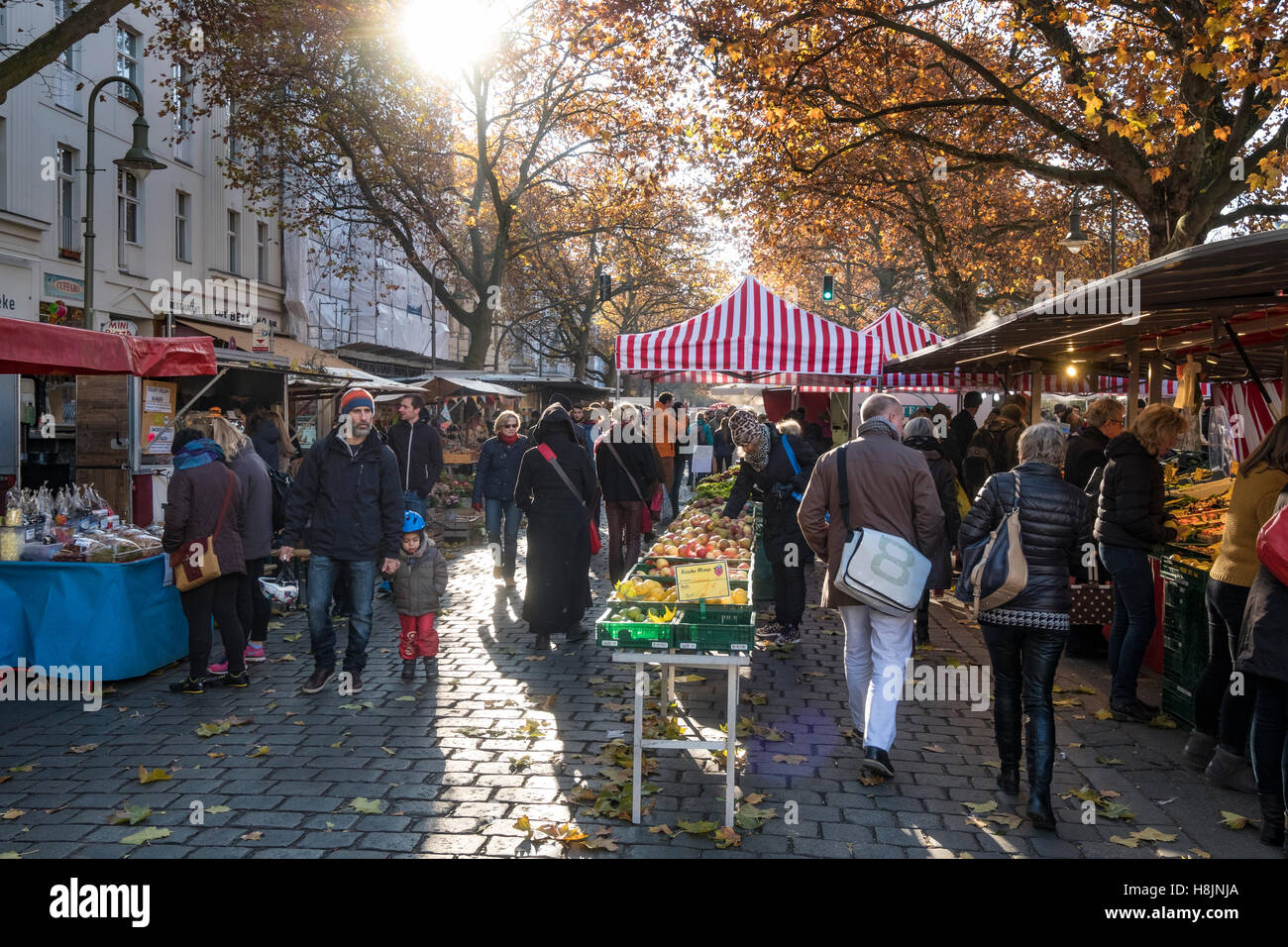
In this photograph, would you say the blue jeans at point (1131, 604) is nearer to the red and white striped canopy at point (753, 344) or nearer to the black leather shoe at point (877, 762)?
the black leather shoe at point (877, 762)

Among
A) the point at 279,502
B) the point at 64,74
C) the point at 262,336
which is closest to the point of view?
the point at 279,502

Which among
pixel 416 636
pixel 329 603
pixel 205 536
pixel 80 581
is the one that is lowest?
pixel 416 636

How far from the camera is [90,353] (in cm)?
684

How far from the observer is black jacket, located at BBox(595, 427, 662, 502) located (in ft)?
32.8

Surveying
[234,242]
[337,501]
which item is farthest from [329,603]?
[234,242]

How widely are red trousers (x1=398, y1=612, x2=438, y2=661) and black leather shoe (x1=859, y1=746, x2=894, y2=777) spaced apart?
3.32m

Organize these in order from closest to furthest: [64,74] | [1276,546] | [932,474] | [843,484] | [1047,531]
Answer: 1. [1276,546]
2. [1047,531]
3. [843,484]
4. [932,474]
5. [64,74]

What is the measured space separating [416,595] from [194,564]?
4.95 ft

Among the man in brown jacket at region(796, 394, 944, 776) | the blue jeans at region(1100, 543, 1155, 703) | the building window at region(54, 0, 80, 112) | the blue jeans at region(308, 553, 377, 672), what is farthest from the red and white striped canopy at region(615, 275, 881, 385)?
the building window at region(54, 0, 80, 112)

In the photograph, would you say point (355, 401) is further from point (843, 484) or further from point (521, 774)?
point (843, 484)

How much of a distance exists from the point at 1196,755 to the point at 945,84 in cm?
1706

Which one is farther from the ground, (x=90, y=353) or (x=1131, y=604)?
(x=90, y=353)

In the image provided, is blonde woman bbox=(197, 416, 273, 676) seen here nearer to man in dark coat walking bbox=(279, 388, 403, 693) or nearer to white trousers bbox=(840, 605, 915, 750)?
man in dark coat walking bbox=(279, 388, 403, 693)
